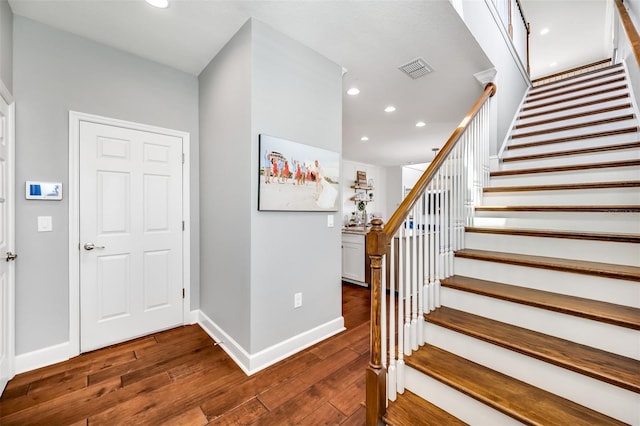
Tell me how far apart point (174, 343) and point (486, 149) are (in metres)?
3.60

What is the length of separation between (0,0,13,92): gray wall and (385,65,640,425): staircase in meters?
3.25

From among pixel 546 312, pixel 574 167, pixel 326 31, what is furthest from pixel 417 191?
pixel 574 167

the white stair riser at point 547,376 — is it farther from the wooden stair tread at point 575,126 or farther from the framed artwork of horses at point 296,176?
the wooden stair tread at point 575,126

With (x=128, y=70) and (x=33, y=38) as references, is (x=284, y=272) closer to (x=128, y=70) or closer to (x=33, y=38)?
(x=128, y=70)

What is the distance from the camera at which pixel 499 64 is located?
10.2 feet

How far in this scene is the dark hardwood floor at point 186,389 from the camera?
156 cm

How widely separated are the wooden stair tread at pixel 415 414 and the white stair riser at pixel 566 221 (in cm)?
165

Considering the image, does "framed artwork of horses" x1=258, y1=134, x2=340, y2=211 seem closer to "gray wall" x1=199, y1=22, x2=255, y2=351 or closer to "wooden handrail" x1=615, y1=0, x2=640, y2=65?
"gray wall" x1=199, y1=22, x2=255, y2=351

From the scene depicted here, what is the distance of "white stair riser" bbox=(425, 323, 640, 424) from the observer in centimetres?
108

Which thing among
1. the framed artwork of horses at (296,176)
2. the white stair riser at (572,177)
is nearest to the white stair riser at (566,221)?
the white stair riser at (572,177)

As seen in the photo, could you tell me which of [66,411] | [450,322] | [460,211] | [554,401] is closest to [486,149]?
[460,211]

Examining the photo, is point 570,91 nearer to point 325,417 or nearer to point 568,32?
point 568,32

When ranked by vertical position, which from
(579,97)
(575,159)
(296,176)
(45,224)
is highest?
(579,97)

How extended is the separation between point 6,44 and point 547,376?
387 centimetres
